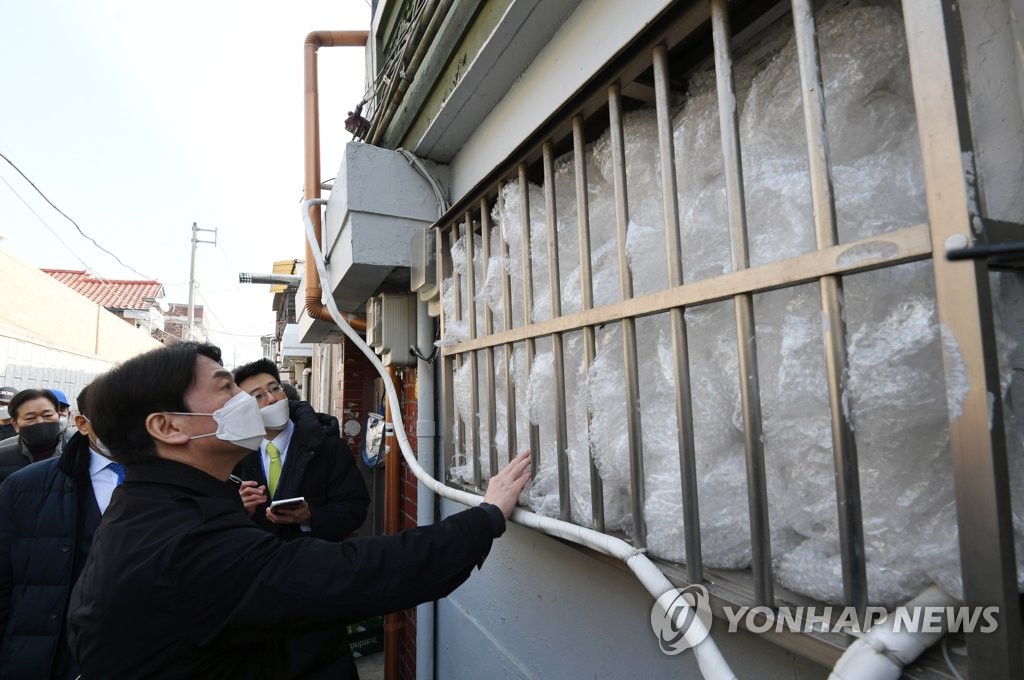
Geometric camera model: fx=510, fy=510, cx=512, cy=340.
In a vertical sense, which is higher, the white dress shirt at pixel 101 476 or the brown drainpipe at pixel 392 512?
the white dress shirt at pixel 101 476

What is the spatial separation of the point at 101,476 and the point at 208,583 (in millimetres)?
1381

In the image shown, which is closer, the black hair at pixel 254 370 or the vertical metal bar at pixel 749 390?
the vertical metal bar at pixel 749 390

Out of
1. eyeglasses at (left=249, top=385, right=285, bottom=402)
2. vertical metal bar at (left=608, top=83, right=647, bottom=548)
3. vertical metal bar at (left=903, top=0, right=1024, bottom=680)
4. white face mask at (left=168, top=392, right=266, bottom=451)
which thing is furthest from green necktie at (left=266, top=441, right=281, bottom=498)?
vertical metal bar at (left=903, top=0, right=1024, bottom=680)

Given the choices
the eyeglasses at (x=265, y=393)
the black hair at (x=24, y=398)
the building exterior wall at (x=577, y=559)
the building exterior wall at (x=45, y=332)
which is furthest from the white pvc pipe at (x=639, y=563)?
the building exterior wall at (x=45, y=332)

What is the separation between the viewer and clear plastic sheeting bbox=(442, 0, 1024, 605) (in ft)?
2.64

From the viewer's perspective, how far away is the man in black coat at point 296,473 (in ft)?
7.37

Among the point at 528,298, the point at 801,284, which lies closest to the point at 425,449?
the point at 528,298

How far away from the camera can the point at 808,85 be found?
0.85 m

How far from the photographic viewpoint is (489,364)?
181cm

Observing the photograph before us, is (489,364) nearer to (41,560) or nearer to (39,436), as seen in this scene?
(41,560)

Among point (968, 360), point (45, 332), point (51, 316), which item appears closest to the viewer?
point (968, 360)

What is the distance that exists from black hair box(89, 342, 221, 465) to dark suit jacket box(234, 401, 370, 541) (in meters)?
1.00

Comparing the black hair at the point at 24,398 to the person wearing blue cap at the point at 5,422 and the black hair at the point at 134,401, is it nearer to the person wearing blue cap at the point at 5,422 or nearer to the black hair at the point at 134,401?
the black hair at the point at 134,401

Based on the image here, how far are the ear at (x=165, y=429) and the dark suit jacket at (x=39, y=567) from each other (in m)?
0.96
